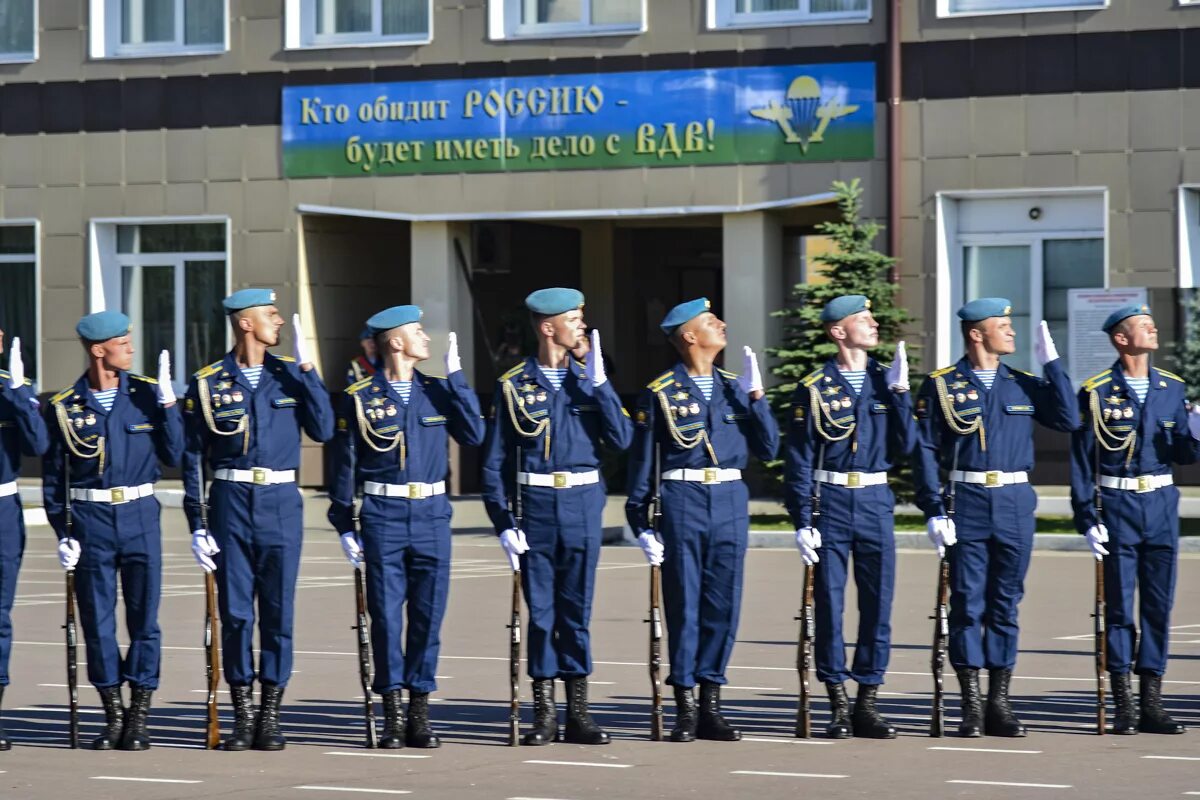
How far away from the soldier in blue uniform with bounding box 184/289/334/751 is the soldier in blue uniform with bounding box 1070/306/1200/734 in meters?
3.57

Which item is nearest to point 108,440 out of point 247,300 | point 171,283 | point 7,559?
point 7,559

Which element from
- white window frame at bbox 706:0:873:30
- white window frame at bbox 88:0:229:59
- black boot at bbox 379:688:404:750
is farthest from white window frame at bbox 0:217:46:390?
black boot at bbox 379:688:404:750

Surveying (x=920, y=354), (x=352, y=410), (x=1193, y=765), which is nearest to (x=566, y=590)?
(x=352, y=410)

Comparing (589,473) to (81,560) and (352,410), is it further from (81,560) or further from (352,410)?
(81,560)

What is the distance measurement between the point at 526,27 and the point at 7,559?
1701 cm

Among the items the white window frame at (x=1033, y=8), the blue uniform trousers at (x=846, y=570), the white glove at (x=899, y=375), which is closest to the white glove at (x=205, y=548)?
the blue uniform trousers at (x=846, y=570)

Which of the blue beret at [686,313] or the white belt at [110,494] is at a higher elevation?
the blue beret at [686,313]

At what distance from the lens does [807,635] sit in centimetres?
1095

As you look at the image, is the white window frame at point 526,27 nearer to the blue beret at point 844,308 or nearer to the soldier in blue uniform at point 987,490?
the blue beret at point 844,308

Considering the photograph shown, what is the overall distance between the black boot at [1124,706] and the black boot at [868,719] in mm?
1041

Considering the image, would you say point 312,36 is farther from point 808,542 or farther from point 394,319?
point 808,542

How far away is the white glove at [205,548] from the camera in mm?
10648

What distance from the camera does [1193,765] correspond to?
391 inches

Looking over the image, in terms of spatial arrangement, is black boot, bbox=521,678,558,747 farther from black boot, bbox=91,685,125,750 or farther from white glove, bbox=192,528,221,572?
black boot, bbox=91,685,125,750
